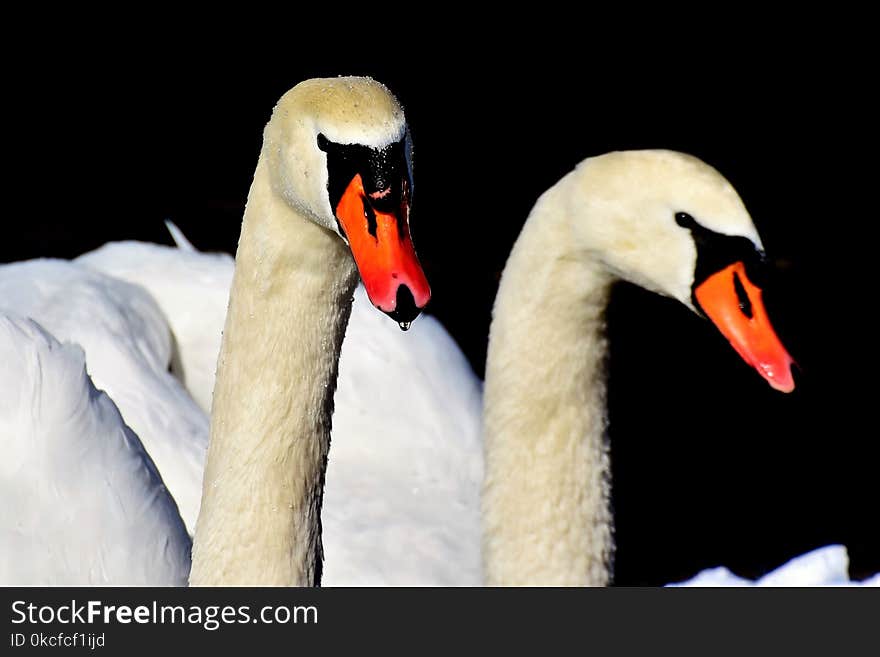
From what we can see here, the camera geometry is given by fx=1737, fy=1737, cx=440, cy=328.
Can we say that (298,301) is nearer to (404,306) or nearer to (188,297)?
(404,306)

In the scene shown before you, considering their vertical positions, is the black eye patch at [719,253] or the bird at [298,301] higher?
the black eye patch at [719,253]

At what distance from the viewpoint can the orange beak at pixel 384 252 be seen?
2.66 meters

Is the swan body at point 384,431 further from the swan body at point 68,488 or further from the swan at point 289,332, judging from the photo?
the swan at point 289,332

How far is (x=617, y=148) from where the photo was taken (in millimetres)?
8266

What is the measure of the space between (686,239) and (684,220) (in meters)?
0.04

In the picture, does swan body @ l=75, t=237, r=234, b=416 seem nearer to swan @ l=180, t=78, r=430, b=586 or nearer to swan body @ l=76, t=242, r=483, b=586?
swan body @ l=76, t=242, r=483, b=586

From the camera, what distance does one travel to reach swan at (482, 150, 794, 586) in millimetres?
3379

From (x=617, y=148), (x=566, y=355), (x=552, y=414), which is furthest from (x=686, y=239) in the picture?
(x=617, y=148)

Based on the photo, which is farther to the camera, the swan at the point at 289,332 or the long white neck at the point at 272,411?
the long white neck at the point at 272,411

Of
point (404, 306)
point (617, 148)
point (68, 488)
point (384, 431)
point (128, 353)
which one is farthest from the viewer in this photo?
point (617, 148)

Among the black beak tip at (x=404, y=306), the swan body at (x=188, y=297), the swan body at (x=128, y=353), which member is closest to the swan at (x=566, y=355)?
the black beak tip at (x=404, y=306)

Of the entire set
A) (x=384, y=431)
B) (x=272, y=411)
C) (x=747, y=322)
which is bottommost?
(x=272, y=411)

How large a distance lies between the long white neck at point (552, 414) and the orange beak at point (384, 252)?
0.84 m

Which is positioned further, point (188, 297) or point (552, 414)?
point (188, 297)
